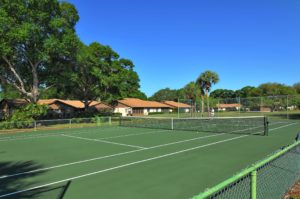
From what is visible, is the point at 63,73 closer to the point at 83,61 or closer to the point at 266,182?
the point at 83,61

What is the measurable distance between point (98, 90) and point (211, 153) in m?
29.8

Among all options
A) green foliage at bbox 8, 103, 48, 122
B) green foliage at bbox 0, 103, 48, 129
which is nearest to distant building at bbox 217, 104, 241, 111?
green foliage at bbox 8, 103, 48, 122

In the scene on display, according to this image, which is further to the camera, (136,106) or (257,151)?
(136,106)

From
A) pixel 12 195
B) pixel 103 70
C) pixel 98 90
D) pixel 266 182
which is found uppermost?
pixel 103 70

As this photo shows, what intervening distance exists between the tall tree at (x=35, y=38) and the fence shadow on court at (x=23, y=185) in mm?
19020

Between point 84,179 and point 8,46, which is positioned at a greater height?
point 8,46

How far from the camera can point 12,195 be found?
6500mm

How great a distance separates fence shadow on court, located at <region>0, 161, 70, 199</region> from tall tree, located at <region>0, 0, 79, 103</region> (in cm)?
1902

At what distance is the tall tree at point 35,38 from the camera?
25.3 metres

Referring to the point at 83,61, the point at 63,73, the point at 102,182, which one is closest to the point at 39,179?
the point at 102,182

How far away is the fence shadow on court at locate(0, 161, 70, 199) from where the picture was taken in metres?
6.50

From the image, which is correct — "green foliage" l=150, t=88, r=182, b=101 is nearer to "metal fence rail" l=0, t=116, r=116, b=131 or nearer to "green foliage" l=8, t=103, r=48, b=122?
"metal fence rail" l=0, t=116, r=116, b=131

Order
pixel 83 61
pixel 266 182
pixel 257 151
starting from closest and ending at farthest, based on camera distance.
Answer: pixel 266 182 → pixel 257 151 → pixel 83 61

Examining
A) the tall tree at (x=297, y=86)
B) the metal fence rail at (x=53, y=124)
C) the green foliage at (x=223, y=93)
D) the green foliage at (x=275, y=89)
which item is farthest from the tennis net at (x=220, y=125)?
the green foliage at (x=223, y=93)
